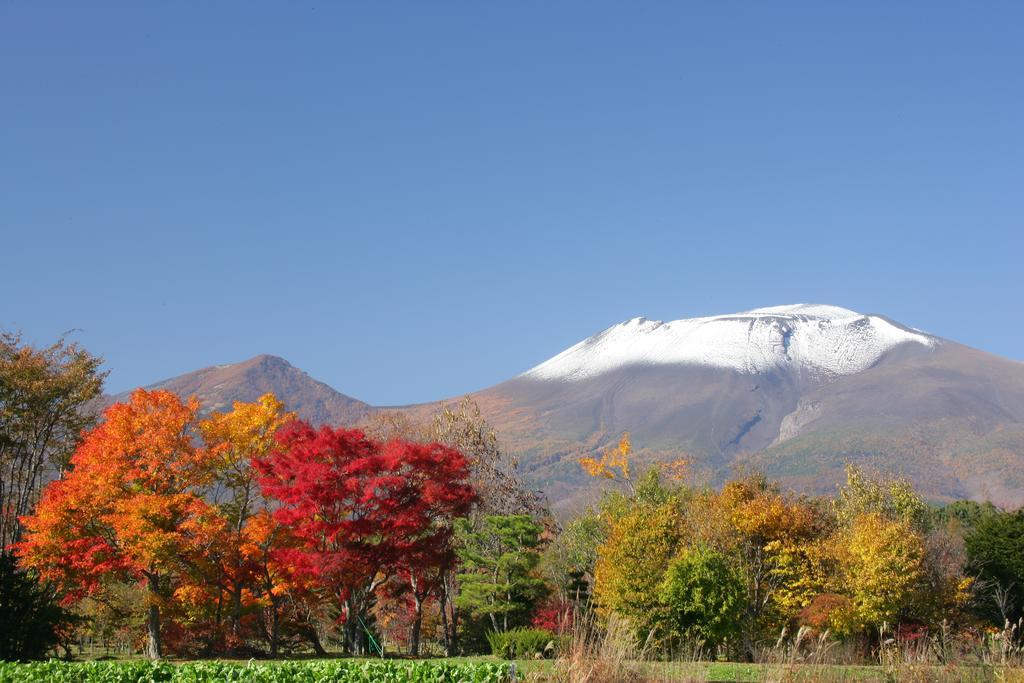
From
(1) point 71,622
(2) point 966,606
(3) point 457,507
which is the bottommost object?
(2) point 966,606

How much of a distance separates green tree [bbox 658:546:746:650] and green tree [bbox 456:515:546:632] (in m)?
5.56

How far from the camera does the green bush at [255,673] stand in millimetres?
14188

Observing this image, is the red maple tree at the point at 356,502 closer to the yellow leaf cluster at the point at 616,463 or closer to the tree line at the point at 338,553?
the tree line at the point at 338,553

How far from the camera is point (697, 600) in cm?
2750

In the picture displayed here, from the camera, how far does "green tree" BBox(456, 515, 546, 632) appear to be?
3162cm

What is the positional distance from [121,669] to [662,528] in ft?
61.5

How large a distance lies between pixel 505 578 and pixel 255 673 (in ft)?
59.1

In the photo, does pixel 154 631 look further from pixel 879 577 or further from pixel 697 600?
pixel 879 577

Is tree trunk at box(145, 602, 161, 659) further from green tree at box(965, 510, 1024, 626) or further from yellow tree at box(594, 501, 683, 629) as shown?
green tree at box(965, 510, 1024, 626)

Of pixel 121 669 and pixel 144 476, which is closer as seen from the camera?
pixel 121 669

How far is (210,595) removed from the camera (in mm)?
28391

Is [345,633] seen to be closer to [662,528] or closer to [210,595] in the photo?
[210,595]

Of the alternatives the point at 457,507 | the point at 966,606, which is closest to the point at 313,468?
the point at 457,507

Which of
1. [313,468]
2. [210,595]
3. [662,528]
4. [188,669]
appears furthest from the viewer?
[662,528]
